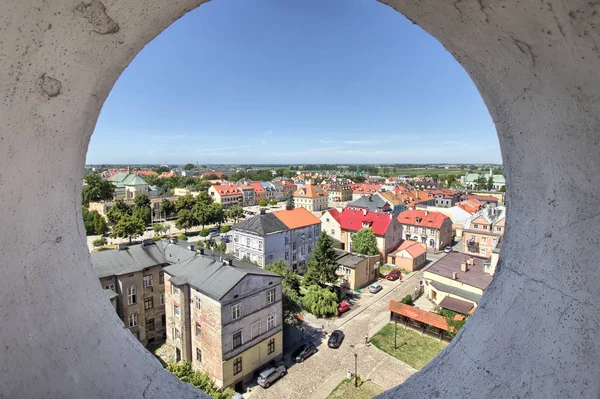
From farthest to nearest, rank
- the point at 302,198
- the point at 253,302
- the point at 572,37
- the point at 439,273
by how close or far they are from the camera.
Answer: the point at 302,198, the point at 439,273, the point at 253,302, the point at 572,37

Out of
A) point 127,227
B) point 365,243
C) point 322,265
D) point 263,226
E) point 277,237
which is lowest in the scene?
point 365,243

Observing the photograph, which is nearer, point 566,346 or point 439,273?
point 566,346

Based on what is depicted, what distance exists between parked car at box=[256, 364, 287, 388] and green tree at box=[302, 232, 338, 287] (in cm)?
700

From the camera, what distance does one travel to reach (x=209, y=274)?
12.4m

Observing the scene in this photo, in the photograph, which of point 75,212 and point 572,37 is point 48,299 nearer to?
point 75,212

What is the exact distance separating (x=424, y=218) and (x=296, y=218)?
14680 millimetres

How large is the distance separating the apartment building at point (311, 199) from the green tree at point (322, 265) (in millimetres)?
33799

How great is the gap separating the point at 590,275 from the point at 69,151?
227 cm

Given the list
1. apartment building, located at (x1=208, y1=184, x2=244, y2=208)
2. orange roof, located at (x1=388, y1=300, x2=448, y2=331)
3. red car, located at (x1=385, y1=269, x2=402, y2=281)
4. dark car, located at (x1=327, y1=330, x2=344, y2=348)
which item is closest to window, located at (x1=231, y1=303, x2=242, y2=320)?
dark car, located at (x1=327, y1=330, x2=344, y2=348)

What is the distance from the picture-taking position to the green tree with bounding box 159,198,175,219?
4094 cm

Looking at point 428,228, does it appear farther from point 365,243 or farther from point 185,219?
point 185,219

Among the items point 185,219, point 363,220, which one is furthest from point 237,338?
point 185,219

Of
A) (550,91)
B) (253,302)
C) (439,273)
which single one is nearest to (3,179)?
(550,91)

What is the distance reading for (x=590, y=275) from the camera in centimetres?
126
